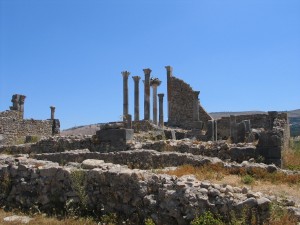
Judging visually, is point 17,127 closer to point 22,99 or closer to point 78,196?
point 22,99

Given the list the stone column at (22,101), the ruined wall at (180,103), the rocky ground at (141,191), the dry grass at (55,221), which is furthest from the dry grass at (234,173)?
the ruined wall at (180,103)

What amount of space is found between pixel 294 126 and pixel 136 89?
38734 millimetres

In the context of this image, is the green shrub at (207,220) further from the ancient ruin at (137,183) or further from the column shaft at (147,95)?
the column shaft at (147,95)

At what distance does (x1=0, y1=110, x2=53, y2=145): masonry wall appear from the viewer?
1136 inches

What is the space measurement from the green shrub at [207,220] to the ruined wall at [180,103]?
3135cm

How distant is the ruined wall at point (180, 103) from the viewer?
38500 mm

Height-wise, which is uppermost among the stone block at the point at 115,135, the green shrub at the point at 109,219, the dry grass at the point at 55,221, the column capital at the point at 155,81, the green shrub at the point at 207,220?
the column capital at the point at 155,81

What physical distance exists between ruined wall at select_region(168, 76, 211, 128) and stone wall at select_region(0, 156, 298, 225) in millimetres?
28798

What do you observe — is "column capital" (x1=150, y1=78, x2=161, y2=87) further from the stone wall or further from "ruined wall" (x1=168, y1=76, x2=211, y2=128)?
the stone wall

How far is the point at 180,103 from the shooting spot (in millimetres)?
39094

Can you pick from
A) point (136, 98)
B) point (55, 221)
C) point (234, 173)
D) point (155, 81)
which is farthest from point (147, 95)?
point (55, 221)

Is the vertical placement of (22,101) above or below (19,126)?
above

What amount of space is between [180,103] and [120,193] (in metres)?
31.3

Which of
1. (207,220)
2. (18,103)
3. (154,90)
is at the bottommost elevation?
(207,220)
